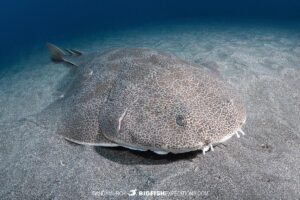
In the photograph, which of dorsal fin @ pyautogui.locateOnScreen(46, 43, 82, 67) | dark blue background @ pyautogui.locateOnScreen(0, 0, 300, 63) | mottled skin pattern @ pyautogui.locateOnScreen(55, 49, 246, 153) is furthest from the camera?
dark blue background @ pyautogui.locateOnScreen(0, 0, 300, 63)

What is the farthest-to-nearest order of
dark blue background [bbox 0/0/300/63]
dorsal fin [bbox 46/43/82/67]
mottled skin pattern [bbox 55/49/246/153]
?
dark blue background [bbox 0/0/300/63] < dorsal fin [bbox 46/43/82/67] < mottled skin pattern [bbox 55/49/246/153]

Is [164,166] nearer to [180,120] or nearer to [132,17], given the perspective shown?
[180,120]

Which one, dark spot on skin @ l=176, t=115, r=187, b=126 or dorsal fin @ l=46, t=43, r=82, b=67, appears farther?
dorsal fin @ l=46, t=43, r=82, b=67

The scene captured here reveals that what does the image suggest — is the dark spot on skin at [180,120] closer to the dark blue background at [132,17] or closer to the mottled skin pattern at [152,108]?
the mottled skin pattern at [152,108]

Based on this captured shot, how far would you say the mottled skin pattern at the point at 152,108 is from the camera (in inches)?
117

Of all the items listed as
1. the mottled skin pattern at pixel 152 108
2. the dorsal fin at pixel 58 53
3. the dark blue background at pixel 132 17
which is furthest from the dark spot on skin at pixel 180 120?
the dark blue background at pixel 132 17

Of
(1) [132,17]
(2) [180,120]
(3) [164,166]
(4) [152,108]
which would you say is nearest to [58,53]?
(4) [152,108]

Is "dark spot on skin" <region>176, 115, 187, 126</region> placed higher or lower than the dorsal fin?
higher

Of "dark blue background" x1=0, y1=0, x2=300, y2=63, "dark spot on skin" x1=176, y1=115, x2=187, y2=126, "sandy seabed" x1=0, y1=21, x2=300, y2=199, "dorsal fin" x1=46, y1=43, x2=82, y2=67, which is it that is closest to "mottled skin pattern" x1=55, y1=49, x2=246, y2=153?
"dark spot on skin" x1=176, y1=115, x2=187, y2=126

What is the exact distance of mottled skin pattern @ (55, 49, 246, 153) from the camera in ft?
9.75

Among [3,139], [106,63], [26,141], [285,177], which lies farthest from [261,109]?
[3,139]

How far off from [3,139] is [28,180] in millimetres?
1363

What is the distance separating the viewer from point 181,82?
3613 mm

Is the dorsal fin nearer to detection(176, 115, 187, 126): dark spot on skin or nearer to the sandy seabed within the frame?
the sandy seabed
